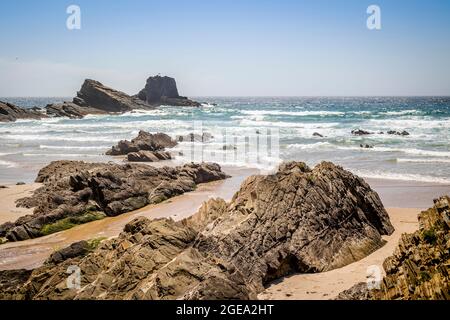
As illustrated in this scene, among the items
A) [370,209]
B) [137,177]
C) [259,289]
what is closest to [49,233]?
[137,177]

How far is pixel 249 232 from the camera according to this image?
9.34 m

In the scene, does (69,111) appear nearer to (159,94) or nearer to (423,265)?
(159,94)

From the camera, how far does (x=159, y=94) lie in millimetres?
131000

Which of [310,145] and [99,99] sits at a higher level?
[99,99]

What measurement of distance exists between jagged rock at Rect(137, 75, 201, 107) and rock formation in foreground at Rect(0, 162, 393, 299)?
120m

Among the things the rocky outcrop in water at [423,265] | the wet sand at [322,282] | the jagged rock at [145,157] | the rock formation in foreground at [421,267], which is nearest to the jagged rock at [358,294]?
the rock formation in foreground at [421,267]

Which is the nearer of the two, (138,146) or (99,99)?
(138,146)

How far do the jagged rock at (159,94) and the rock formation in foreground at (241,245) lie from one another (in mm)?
119629

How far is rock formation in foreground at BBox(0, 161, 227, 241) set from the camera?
13953 mm

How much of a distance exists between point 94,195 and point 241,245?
9160mm

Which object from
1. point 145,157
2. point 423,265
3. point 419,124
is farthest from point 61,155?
point 419,124

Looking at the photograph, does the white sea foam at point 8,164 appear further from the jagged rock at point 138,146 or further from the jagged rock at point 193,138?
the jagged rock at point 193,138

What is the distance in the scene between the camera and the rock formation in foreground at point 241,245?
7043 mm

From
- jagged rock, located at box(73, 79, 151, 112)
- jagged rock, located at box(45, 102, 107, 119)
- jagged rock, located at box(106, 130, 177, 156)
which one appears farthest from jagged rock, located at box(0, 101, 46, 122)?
jagged rock, located at box(106, 130, 177, 156)
